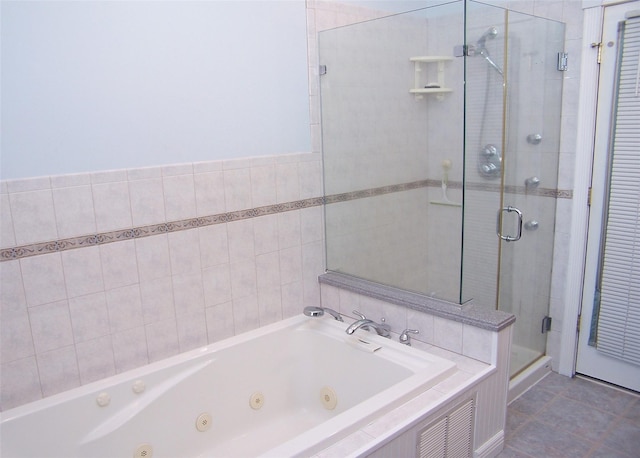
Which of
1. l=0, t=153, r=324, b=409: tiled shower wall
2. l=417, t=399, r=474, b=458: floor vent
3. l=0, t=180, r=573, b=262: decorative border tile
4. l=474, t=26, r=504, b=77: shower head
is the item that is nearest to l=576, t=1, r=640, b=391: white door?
l=0, t=180, r=573, b=262: decorative border tile

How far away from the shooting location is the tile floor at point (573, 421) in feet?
7.95

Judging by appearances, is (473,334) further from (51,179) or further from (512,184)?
(51,179)

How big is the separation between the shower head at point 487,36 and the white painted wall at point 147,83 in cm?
94

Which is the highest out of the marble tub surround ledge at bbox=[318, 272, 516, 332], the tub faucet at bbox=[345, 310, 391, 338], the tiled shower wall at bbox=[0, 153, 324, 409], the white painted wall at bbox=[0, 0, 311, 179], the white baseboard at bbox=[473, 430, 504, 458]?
the white painted wall at bbox=[0, 0, 311, 179]

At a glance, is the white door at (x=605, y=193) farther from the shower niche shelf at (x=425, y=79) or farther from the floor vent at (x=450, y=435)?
the floor vent at (x=450, y=435)

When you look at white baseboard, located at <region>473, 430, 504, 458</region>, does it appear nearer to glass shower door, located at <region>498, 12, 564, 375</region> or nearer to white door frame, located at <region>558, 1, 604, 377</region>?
glass shower door, located at <region>498, 12, 564, 375</region>

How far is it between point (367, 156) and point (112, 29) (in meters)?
1.58

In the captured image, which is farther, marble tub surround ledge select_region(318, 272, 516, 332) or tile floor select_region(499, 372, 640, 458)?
tile floor select_region(499, 372, 640, 458)

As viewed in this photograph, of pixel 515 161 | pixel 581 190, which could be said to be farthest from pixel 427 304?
pixel 581 190

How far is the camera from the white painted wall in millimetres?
1835

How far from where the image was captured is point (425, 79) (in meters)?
2.95

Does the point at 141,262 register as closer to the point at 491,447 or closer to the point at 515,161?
the point at 491,447

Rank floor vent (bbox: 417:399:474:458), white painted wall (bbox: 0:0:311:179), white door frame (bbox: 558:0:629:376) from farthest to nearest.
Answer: white door frame (bbox: 558:0:629:376)
floor vent (bbox: 417:399:474:458)
white painted wall (bbox: 0:0:311:179)

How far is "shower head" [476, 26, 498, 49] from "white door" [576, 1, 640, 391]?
0.74 metres
